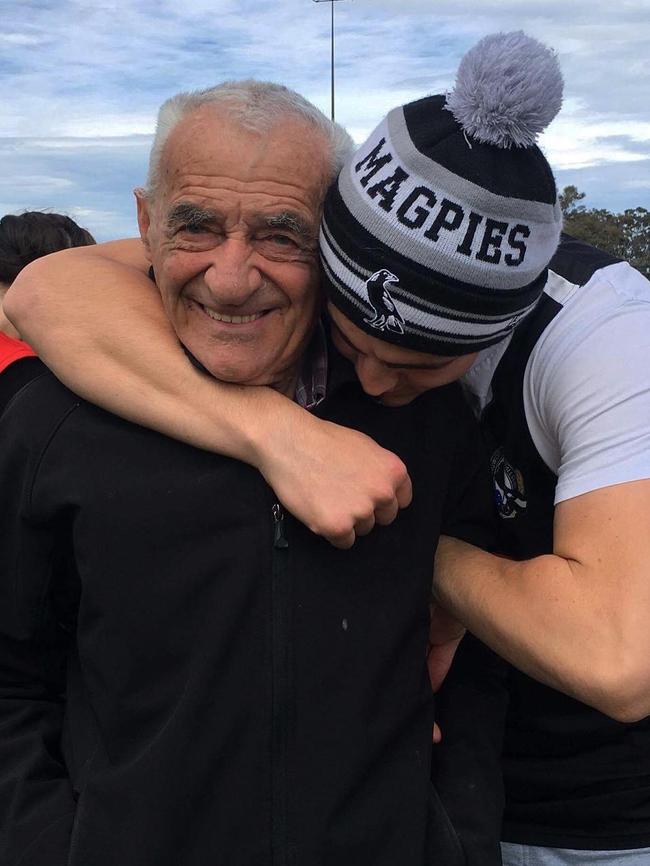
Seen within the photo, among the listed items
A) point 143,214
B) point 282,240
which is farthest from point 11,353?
point 282,240

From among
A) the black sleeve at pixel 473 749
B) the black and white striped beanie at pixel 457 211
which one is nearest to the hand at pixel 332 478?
the black and white striped beanie at pixel 457 211

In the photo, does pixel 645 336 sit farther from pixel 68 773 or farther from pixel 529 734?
pixel 68 773

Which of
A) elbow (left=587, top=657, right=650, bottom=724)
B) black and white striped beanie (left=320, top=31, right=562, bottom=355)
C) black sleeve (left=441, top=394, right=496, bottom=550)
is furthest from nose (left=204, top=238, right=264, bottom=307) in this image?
elbow (left=587, top=657, right=650, bottom=724)

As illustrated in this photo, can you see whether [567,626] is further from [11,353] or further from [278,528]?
[11,353]

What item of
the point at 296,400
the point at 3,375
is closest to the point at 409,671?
the point at 296,400

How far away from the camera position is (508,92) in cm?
171

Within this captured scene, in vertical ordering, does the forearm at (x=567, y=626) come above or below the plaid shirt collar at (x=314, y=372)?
below

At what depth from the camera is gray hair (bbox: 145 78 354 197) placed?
1812mm

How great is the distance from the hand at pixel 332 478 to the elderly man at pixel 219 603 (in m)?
0.07

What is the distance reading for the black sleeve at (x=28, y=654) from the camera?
178 centimetres

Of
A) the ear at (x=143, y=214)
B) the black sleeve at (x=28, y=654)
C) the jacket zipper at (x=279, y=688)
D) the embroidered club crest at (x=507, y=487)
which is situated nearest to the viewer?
the jacket zipper at (x=279, y=688)

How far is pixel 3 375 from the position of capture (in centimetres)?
220

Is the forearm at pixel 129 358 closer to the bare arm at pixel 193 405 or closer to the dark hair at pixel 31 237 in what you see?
the bare arm at pixel 193 405

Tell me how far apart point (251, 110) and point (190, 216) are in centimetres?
24
